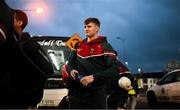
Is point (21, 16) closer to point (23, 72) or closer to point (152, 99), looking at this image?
point (23, 72)

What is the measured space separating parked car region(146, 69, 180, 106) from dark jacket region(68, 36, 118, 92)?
52.9 ft

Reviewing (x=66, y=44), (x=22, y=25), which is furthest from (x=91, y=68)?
(x=66, y=44)

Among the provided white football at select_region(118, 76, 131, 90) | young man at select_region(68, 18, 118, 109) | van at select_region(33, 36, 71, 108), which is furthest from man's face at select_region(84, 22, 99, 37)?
van at select_region(33, 36, 71, 108)

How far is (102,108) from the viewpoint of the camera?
497cm

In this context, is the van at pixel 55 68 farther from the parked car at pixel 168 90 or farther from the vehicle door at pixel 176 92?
the parked car at pixel 168 90

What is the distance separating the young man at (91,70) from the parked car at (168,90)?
16.1 m

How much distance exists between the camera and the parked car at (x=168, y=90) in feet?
69.9

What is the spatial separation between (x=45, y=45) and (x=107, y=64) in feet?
33.0

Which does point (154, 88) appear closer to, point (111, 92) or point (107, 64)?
point (111, 92)

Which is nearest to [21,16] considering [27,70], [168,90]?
[27,70]

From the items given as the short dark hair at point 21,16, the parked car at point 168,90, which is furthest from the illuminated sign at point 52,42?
the short dark hair at point 21,16

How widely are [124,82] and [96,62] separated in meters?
4.11

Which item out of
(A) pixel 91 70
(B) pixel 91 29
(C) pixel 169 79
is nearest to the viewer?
(A) pixel 91 70

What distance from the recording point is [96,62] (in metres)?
5.04
